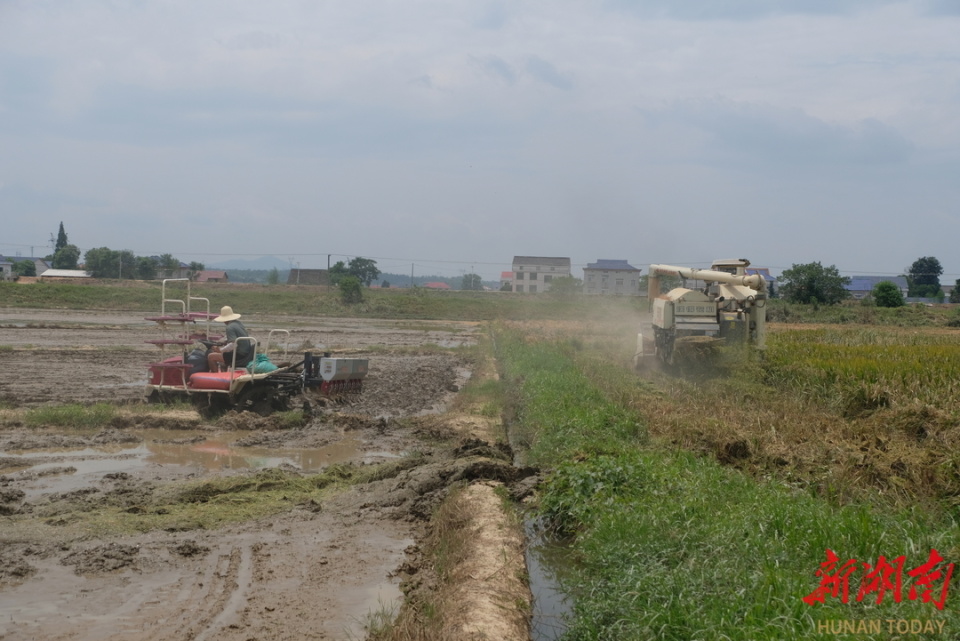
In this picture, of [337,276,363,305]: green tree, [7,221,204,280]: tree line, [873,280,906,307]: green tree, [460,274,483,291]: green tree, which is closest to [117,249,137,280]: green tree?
[7,221,204,280]: tree line

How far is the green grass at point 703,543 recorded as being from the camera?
4.53 m

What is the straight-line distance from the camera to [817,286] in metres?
55.1

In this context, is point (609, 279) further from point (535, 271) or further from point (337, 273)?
point (337, 273)

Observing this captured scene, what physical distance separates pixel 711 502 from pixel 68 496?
6.33 m

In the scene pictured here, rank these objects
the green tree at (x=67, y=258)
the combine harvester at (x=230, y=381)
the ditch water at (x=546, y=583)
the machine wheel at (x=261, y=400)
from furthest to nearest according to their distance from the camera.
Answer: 1. the green tree at (x=67, y=258)
2. the machine wheel at (x=261, y=400)
3. the combine harvester at (x=230, y=381)
4. the ditch water at (x=546, y=583)

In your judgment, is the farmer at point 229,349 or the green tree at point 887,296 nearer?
the farmer at point 229,349

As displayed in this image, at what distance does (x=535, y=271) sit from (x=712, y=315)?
95.9m

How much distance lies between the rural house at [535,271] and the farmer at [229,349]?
96750 millimetres

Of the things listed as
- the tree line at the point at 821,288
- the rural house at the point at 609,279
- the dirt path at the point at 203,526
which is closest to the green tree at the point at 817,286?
the tree line at the point at 821,288

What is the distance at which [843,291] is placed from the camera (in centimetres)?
5534

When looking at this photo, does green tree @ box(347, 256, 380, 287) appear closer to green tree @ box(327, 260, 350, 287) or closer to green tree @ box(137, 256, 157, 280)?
green tree @ box(327, 260, 350, 287)

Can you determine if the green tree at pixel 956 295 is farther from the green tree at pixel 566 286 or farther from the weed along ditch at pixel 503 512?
the weed along ditch at pixel 503 512

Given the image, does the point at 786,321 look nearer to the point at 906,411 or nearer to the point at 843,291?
the point at 843,291

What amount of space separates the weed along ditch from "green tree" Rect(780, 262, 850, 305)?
139 feet
